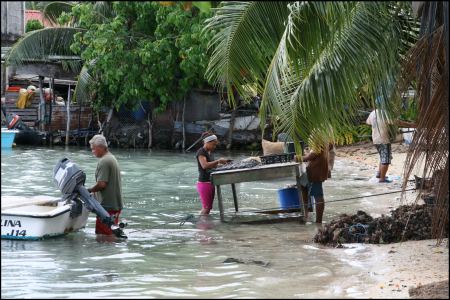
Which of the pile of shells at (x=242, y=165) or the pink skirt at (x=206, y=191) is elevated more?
the pile of shells at (x=242, y=165)

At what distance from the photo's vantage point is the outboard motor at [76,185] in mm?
11664

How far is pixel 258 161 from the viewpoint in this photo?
45.2ft

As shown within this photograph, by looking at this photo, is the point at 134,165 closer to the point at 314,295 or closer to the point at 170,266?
the point at 170,266

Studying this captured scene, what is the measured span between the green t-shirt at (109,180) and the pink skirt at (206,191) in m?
2.38

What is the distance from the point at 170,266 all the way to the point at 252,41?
124 inches

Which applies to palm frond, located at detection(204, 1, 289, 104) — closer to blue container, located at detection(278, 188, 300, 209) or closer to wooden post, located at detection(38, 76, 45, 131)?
blue container, located at detection(278, 188, 300, 209)

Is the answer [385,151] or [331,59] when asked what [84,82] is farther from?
[331,59]

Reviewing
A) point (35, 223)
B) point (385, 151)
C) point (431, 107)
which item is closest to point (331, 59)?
point (431, 107)

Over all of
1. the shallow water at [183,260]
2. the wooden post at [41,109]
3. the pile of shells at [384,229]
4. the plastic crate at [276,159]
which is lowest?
the shallow water at [183,260]

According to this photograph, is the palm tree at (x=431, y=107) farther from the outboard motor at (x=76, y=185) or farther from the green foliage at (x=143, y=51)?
the green foliage at (x=143, y=51)

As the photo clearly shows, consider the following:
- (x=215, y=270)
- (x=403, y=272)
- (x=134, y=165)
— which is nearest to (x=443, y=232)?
(x=403, y=272)

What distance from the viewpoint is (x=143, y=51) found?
28.6m

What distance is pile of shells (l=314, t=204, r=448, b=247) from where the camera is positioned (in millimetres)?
11734

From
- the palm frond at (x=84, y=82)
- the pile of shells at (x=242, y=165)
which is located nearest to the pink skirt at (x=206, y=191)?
the pile of shells at (x=242, y=165)
